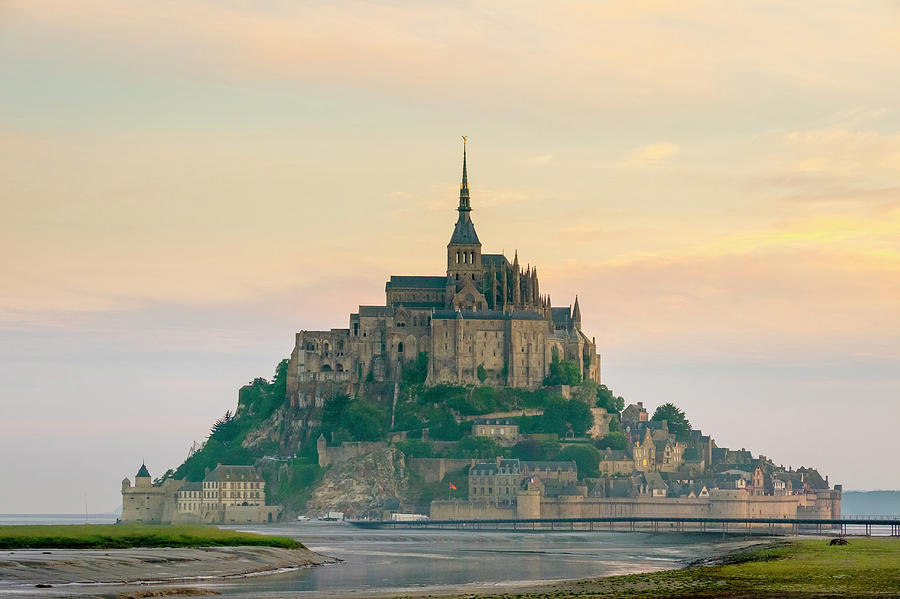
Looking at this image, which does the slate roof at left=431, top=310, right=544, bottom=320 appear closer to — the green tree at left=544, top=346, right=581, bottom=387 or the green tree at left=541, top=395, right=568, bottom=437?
the green tree at left=544, top=346, right=581, bottom=387

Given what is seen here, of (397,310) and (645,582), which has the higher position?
(397,310)

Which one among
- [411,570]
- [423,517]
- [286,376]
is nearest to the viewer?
[411,570]

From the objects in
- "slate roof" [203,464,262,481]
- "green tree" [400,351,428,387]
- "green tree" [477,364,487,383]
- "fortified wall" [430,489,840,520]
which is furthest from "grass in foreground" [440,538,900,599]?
"green tree" [400,351,428,387]

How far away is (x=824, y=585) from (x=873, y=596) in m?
6.36

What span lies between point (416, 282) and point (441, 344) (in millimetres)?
12690

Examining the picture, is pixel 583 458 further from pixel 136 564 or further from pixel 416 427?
pixel 136 564

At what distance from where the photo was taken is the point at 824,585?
63.9 m

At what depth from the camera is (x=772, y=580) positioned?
67625 millimetres

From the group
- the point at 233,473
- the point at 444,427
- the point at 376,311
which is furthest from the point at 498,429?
the point at 233,473

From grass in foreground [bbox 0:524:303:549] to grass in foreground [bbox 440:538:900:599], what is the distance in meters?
26.8

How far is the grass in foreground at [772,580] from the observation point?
202 feet

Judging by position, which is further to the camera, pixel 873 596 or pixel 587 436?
pixel 587 436

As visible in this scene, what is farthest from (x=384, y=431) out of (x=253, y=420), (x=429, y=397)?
(x=253, y=420)

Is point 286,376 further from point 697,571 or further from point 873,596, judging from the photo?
point 873,596
